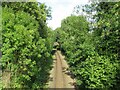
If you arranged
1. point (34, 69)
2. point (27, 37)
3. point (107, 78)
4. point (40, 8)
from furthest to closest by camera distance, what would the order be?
1. point (40, 8)
2. point (107, 78)
3. point (34, 69)
4. point (27, 37)

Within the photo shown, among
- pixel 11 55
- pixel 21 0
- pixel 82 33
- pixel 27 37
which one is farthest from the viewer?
pixel 21 0

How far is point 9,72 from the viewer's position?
66.6 feet

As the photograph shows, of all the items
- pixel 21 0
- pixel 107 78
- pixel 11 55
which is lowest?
pixel 107 78

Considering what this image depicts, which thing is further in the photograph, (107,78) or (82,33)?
(82,33)

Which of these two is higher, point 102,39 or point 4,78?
point 102,39

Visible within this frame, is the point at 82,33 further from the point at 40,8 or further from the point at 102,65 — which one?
the point at 40,8

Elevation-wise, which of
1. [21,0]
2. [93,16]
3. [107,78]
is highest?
[21,0]

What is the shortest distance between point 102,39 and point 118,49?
1.66m

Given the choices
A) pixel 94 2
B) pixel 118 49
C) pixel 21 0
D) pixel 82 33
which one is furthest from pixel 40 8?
pixel 118 49

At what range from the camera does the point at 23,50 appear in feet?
65.3

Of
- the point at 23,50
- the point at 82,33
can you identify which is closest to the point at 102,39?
the point at 82,33

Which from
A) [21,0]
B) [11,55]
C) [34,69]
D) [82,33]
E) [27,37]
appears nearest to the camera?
[11,55]

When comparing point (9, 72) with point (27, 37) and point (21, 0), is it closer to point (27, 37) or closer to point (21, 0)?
point (27, 37)

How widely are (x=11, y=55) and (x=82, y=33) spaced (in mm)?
10499
